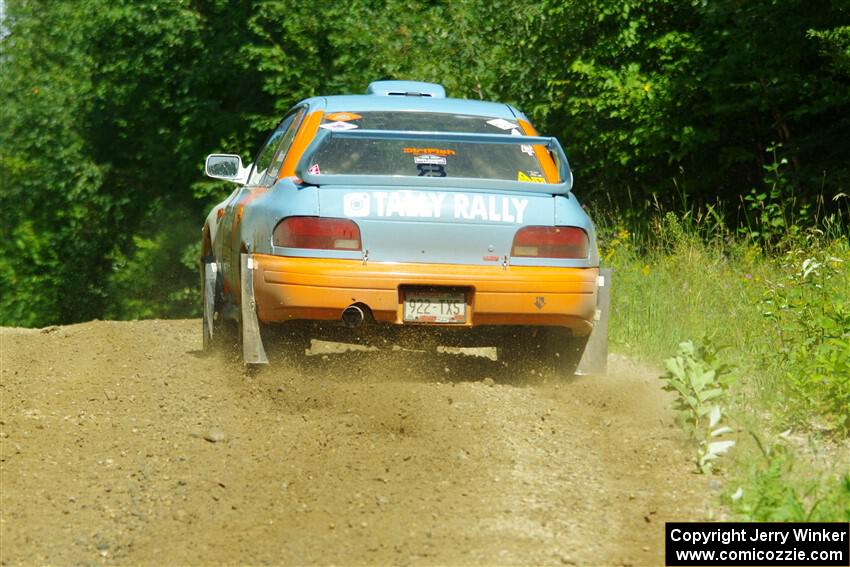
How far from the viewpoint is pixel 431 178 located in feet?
25.3

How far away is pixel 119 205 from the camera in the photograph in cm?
3494

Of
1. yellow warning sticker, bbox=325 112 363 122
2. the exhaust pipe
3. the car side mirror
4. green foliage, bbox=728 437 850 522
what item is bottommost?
the exhaust pipe

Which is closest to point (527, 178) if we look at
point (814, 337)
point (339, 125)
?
point (339, 125)

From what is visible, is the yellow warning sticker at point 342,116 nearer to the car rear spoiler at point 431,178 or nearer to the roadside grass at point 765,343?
the car rear spoiler at point 431,178

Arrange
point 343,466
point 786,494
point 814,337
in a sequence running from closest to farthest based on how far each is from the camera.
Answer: point 786,494 → point 343,466 → point 814,337

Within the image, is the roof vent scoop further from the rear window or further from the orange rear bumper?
the orange rear bumper

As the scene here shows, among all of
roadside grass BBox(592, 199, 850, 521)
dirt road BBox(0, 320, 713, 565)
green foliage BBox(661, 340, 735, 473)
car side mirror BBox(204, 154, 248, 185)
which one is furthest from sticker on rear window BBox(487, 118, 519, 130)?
green foliage BBox(661, 340, 735, 473)

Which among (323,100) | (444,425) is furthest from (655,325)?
(444,425)

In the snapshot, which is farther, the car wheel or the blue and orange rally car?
the car wheel

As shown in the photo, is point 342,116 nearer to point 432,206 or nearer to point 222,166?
point 222,166

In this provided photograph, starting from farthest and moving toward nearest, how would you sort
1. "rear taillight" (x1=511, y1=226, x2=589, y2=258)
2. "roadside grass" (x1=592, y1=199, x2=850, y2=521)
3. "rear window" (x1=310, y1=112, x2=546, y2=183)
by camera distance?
"rear window" (x1=310, y1=112, x2=546, y2=183)
"rear taillight" (x1=511, y1=226, x2=589, y2=258)
"roadside grass" (x1=592, y1=199, x2=850, y2=521)

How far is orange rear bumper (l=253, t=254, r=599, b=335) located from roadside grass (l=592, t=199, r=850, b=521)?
97 centimetres

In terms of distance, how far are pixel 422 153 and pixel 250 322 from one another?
1.40 meters

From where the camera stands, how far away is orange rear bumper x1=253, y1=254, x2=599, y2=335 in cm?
755
